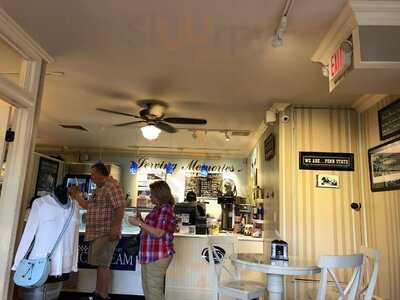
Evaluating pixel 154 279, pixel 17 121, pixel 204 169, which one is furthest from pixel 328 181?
pixel 204 169

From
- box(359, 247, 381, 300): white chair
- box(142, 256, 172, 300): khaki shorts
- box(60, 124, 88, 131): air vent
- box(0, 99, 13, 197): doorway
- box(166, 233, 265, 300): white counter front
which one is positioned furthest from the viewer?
box(60, 124, 88, 131): air vent

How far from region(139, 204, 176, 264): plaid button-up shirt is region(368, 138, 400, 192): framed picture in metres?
2.16

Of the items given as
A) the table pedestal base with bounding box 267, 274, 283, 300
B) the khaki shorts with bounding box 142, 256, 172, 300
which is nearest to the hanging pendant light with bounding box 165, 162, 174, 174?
the khaki shorts with bounding box 142, 256, 172, 300

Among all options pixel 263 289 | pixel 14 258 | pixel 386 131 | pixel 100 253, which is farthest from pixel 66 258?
pixel 386 131

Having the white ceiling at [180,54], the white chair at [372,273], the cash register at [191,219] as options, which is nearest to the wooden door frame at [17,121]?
the white ceiling at [180,54]

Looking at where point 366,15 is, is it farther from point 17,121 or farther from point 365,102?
point 17,121

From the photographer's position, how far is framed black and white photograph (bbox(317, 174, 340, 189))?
380 cm

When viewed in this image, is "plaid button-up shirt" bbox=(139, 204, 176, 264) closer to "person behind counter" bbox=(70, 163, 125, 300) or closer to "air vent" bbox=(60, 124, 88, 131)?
"person behind counter" bbox=(70, 163, 125, 300)

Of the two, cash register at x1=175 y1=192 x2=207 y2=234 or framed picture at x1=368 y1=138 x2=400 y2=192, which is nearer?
framed picture at x1=368 y1=138 x2=400 y2=192

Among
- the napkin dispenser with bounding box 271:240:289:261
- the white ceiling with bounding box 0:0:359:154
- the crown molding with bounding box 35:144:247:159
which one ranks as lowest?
the napkin dispenser with bounding box 271:240:289:261

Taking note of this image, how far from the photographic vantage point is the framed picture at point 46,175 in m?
6.64

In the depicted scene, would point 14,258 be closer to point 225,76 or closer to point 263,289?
point 263,289

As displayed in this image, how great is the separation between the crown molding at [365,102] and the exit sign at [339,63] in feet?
3.70

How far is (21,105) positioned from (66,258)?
1.38 metres
